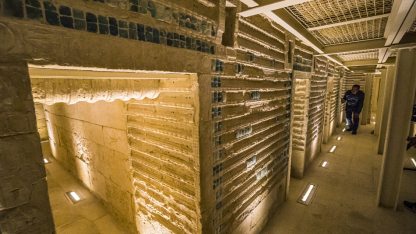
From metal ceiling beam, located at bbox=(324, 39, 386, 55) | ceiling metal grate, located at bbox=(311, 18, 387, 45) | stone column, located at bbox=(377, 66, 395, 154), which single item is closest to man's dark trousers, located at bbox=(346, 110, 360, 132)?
stone column, located at bbox=(377, 66, 395, 154)

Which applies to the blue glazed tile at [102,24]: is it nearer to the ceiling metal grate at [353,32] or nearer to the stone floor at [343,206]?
the ceiling metal grate at [353,32]

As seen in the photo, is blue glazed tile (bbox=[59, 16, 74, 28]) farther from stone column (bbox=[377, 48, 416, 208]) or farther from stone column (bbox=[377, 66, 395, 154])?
stone column (bbox=[377, 66, 395, 154])

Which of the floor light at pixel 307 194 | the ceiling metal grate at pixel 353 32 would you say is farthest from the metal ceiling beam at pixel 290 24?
the floor light at pixel 307 194

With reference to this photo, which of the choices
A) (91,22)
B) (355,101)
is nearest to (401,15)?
(91,22)

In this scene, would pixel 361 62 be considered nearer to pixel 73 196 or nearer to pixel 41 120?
pixel 73 196

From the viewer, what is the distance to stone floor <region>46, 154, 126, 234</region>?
198 inches

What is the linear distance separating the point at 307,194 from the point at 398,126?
297 centimetres

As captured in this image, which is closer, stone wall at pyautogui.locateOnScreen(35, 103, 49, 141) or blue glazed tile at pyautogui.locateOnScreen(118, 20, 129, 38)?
blue glazed tile at pyautogui.locateOnScreen(118, 20, 129, 38)

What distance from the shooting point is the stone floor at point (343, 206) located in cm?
488

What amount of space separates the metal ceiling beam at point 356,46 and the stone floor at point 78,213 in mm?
7477

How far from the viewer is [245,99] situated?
3.47 meters

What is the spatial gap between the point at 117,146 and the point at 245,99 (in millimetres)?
2790

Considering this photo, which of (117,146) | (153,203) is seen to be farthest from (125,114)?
(153,203)

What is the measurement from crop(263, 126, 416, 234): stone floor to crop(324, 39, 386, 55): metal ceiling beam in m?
4.25
